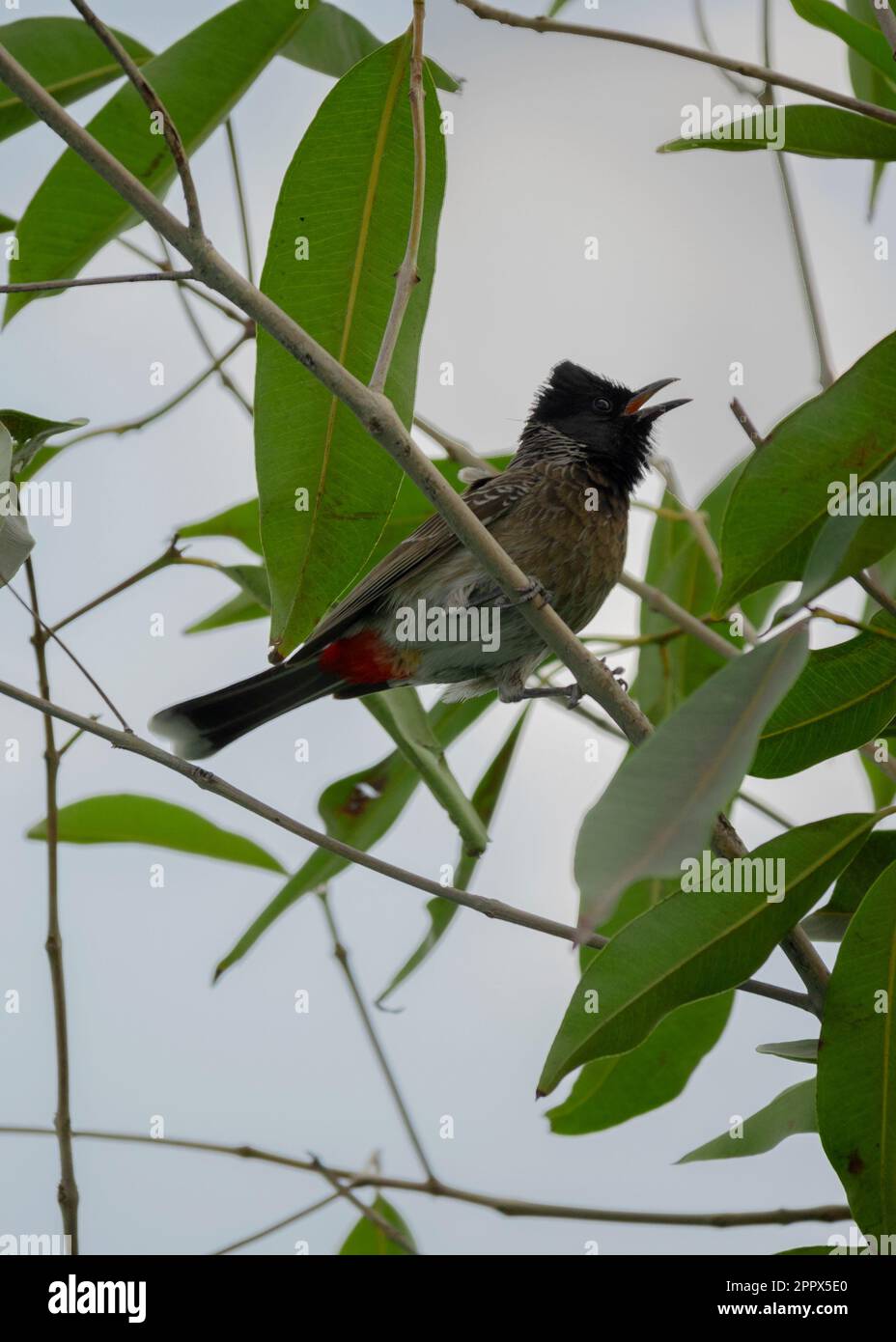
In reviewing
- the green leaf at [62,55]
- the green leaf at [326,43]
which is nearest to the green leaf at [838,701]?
the green leaf at [326,43]

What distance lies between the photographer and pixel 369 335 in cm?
266

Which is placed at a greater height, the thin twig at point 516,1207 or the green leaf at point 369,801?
the green leaf at point 369,801

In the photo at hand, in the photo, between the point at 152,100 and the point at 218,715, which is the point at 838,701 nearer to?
the point at 152,100

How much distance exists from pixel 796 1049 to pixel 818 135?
4.93 feet

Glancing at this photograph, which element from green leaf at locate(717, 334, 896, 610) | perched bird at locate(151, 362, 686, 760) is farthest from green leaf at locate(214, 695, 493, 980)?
green leaf at locate(717, 334, 896, 610)

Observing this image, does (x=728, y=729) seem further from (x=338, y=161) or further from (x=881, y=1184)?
(x=338, y=161)

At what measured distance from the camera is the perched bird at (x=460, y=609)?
3904mm

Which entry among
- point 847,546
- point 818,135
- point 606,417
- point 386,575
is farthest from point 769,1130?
point 606,417

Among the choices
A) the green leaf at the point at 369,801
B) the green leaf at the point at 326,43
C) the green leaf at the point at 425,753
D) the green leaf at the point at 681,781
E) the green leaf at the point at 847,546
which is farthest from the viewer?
the green leaf at the point at 369,801

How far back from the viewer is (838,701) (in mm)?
2367

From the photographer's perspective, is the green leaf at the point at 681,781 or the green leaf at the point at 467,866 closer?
the green leaf at the point at 681,781

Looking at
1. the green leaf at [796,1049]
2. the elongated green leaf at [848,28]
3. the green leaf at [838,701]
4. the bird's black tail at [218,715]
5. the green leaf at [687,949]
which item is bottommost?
the green leaf at [796,1049]

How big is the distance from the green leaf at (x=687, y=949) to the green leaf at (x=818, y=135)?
107cm

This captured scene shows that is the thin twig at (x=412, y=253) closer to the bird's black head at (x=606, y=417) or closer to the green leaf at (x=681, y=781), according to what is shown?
the green leaf at (x=681, y=781)
